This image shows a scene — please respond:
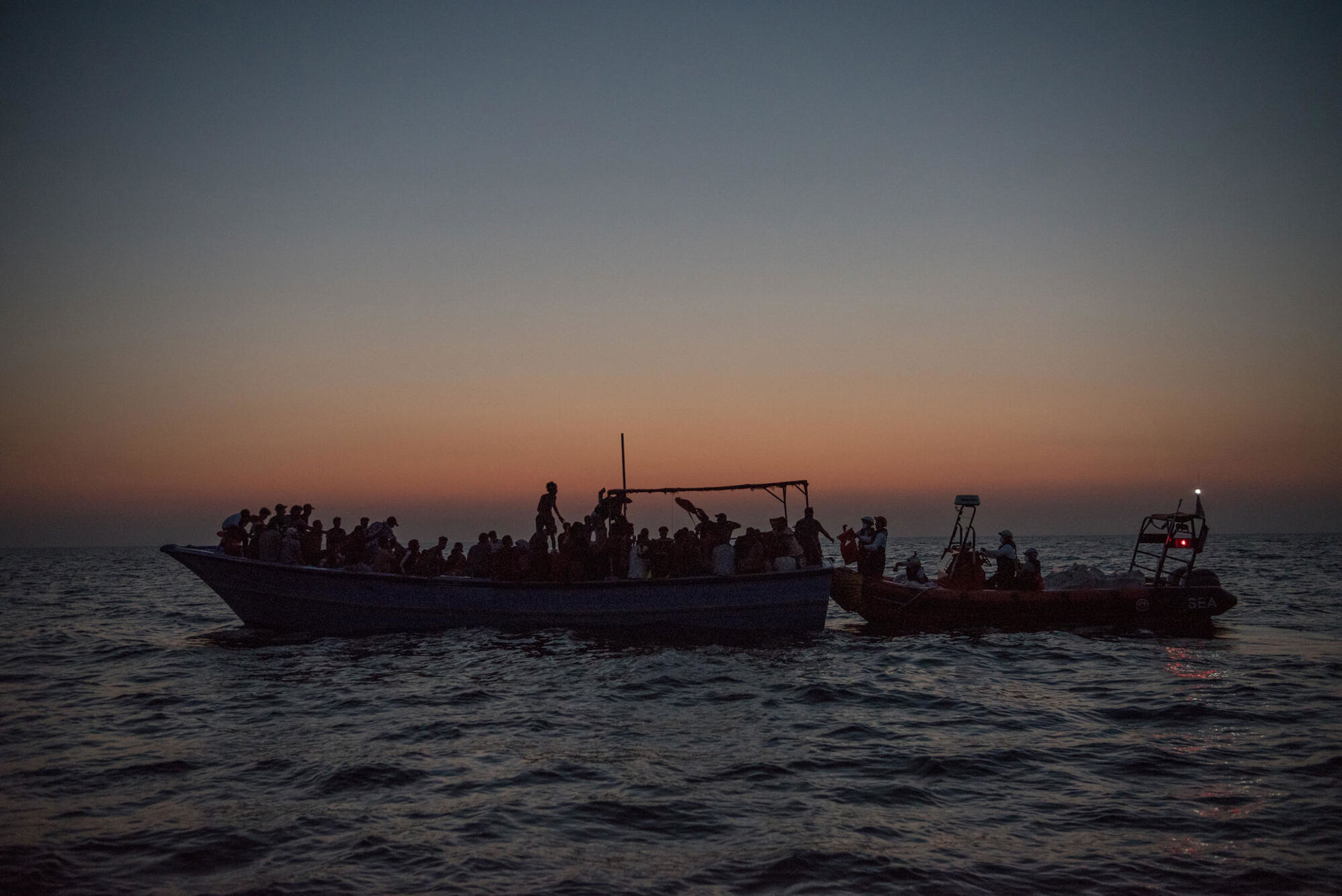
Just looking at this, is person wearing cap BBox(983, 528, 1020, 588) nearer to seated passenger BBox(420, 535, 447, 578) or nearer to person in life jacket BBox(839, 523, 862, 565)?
person in life jacket BBox(839, 523, 862, 565)

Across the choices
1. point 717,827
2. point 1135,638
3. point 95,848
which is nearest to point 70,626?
point 95,848

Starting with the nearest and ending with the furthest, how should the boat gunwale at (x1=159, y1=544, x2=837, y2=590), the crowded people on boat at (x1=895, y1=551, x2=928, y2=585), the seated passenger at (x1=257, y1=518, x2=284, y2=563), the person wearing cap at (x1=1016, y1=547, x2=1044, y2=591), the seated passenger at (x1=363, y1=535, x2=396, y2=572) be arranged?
1. the boat gunwale at (x1=159, y1=544, x2=837, y2=590)
2. the seated passenger at (x1=257, y1=518, x2=284, y2=563)
3. the seated passenger at (x1=363, y1=535, x2=396, y2=572)
4. the person wearing cap at (x1=1016, y1=547, x2=1044, y2=591)
5. the crowded people on boat at (x1=895, y1=551, x2=928, y2=585)

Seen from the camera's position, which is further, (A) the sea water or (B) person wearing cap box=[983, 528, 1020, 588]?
(B) person wearing cap box=[983, 528, 1020, 588]

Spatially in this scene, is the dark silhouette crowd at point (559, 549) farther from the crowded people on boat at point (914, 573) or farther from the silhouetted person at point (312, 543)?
the crowded people on boat at point (914, 573)

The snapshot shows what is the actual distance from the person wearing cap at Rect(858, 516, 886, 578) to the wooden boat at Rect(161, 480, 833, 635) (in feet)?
11.0

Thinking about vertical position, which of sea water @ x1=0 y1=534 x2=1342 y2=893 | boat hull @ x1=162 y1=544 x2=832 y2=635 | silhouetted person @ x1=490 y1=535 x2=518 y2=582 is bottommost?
sea water @ x1=0 y1=534 x2=1342 y2=893

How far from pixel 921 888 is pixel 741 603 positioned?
38.8ft

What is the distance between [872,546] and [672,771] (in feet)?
44.4

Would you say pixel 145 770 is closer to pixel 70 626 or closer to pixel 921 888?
pixel 921 888

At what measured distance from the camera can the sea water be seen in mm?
6340

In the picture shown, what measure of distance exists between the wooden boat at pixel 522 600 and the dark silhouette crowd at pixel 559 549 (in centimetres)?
38

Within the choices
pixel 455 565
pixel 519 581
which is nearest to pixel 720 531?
pixel 519 581

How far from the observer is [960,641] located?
1922cm

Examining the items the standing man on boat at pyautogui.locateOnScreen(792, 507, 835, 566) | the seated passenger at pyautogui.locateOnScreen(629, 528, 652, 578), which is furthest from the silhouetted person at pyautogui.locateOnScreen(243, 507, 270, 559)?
the standing man on boat at pyautogui.locateOnScreen(792, 507, 835, 566)
